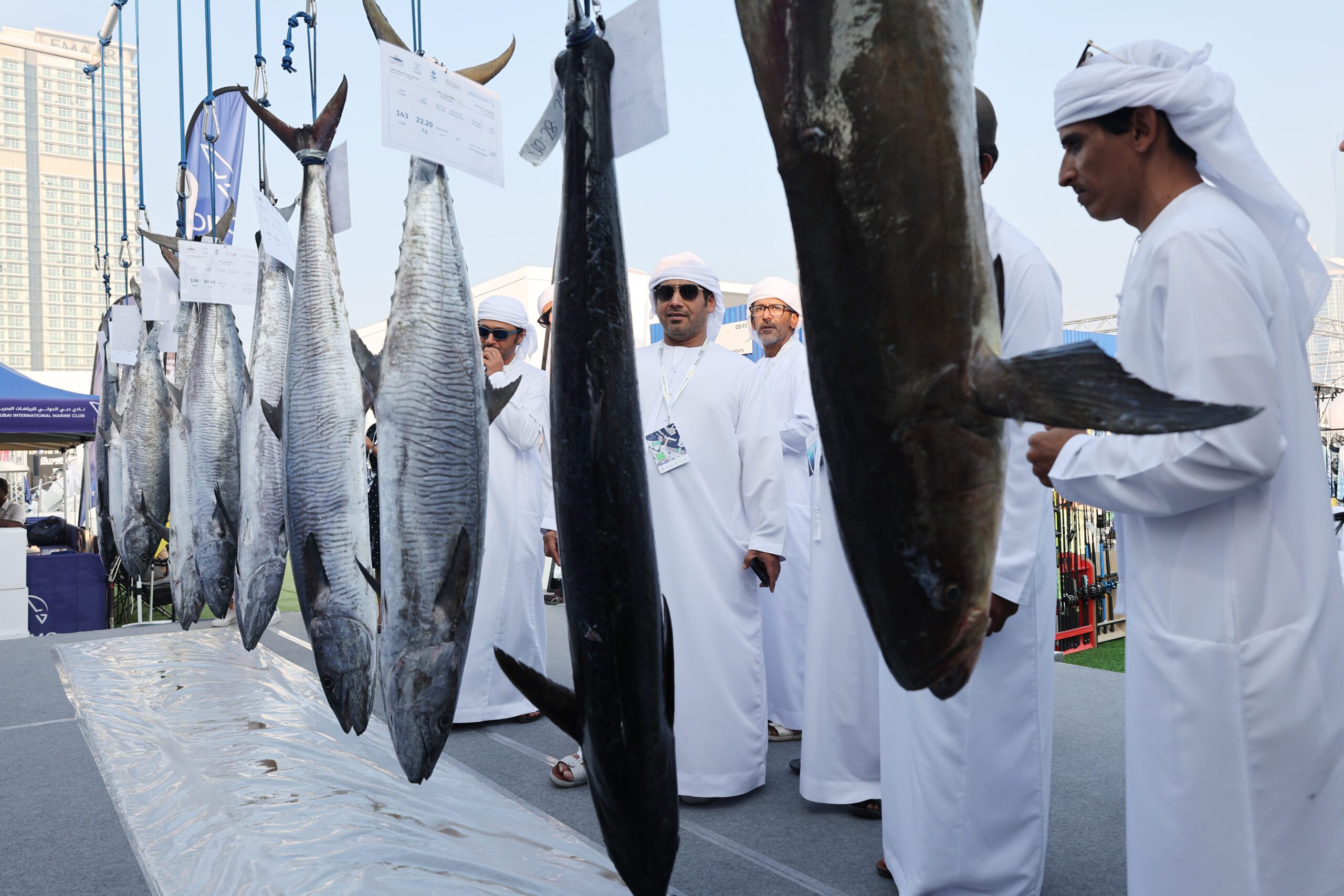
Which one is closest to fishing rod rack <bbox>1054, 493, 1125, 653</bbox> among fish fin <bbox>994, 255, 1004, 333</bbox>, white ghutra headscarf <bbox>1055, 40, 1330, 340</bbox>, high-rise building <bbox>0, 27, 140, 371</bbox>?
white ghutra headscarf <bbox>1055, 40, 1330, 340</bbox>

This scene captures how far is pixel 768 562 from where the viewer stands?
331cm

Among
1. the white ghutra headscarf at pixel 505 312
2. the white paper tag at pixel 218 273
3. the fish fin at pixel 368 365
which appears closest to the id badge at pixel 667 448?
the white ghutra headscarf at pixel 505 312

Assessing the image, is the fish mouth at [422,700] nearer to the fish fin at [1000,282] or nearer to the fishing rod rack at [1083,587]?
the fish fin at [1000,282]

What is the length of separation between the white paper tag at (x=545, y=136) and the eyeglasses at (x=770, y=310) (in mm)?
4009

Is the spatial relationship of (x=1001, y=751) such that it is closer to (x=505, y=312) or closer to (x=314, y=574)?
(x=314, y=574)

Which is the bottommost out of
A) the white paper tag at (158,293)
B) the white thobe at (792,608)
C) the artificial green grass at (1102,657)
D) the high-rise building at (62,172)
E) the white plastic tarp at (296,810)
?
the artificial green grass at (1102,657)

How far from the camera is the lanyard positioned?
134 inches

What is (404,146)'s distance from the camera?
123cm

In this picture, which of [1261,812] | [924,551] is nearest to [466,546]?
[924,551]

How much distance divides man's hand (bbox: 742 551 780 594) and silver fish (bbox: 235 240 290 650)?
1754 millimetres

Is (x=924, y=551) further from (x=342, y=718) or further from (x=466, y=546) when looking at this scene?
(x=342, y=718)

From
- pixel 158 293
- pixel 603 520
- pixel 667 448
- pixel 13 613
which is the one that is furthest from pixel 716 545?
pixel 13 613

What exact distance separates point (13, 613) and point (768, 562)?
7276 millimetres

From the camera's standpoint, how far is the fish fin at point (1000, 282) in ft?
2.29
